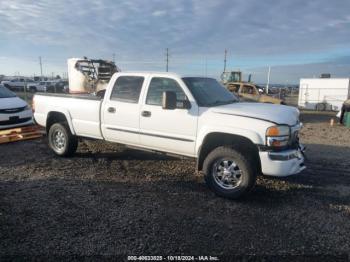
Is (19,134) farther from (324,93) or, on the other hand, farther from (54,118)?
(324,93)

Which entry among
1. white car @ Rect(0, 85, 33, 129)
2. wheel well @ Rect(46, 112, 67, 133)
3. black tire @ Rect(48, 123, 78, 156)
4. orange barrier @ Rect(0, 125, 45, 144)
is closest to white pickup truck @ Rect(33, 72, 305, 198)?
black tire @ Rect(48, 123, 78, 156)

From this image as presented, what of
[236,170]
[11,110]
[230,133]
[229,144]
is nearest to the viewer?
[230,133]

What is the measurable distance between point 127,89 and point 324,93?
1024 inches

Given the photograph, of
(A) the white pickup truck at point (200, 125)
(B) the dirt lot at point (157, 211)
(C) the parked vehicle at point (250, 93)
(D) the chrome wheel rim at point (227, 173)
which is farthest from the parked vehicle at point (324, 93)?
(D) the chrome wheel rim at point (227, 173)

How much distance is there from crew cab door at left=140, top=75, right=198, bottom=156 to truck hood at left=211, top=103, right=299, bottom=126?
51 centimetres

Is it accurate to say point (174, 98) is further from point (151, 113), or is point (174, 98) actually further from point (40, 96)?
point (40, 96)

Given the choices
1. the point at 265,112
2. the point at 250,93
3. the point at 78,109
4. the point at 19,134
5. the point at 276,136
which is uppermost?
the point at 265,112

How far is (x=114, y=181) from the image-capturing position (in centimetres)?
566

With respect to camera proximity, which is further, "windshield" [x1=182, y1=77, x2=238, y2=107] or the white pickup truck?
"windshield" [x1=182, y1=77, x2=238, y2=107]

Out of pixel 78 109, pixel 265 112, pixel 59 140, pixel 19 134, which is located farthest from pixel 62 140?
pixel 265 112

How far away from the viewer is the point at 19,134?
29.2ft

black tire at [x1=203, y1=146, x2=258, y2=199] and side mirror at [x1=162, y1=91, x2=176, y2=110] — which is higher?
side mirror at [x1=162, y1=91, x2=176, y2=110]

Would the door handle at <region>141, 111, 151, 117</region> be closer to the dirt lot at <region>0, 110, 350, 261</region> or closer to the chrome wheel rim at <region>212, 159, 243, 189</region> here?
the dirt lot at <region>0, 110, 350, 261</region>

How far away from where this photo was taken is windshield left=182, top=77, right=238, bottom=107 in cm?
525
